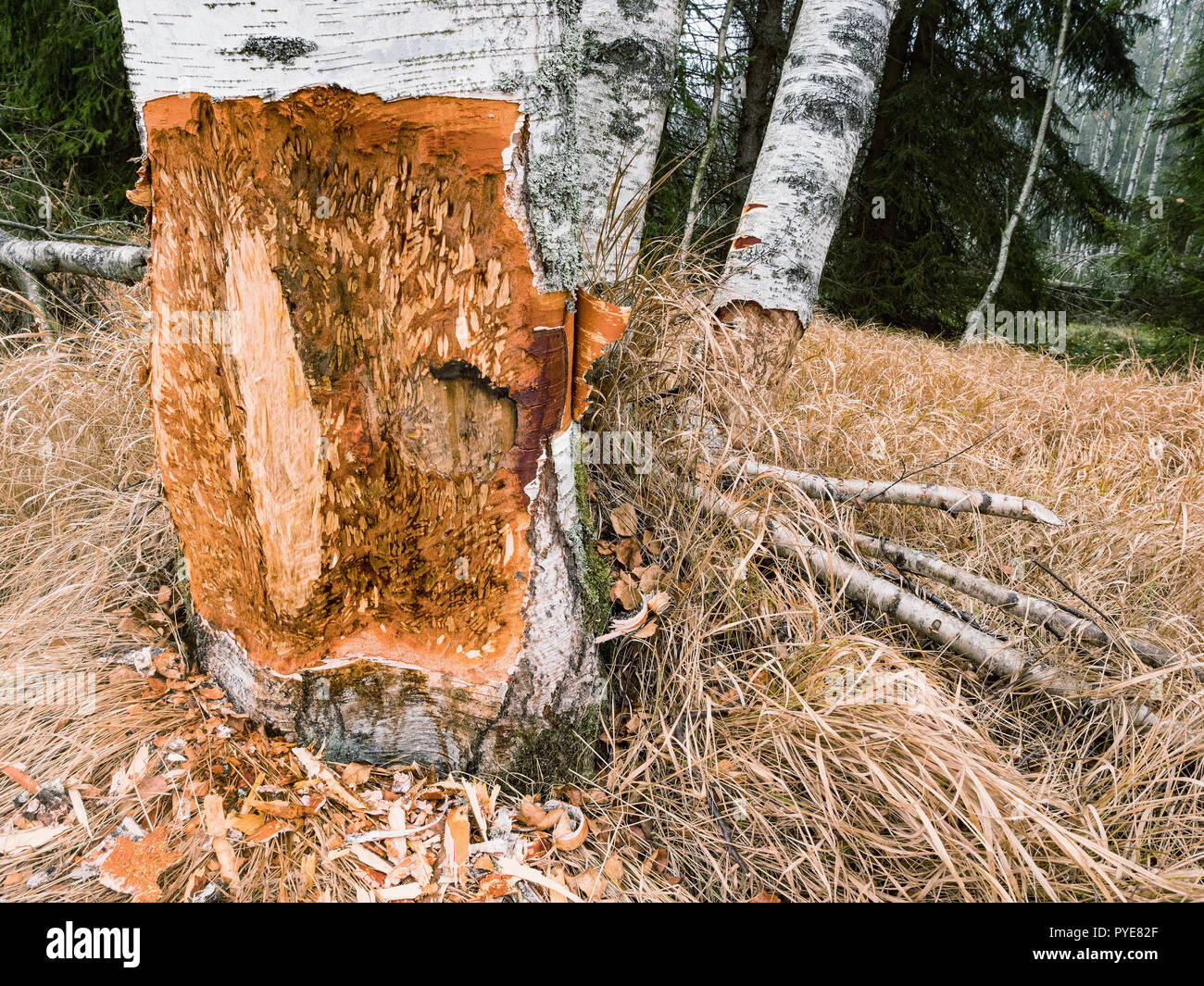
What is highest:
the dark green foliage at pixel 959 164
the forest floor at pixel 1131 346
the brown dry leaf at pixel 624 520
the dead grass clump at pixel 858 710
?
the dark green foliage at pixel 959 164

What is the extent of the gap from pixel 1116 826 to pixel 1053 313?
8710 millimetres

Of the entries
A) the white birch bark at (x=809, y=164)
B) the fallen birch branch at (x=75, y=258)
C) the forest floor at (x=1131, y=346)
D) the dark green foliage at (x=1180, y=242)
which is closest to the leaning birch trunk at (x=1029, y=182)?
the forest floor at (x=1131, y=346)

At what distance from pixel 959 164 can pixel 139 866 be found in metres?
9.68

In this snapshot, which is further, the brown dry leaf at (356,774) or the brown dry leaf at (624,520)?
the brown dry leaf at (624,520)

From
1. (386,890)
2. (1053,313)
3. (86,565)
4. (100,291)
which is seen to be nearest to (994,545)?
(386,890)

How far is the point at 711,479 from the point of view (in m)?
1.51

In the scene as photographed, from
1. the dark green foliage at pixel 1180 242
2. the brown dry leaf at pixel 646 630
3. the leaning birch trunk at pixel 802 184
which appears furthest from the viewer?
the dark green foliage at pixel 1180 242

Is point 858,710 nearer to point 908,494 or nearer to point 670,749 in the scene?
point 670,749

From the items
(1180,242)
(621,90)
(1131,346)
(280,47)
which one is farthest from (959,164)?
(280,47)

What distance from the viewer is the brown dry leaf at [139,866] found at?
1.05 meters

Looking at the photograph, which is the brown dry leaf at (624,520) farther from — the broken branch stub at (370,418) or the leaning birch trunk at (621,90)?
the leaning birch trunk at (621,90)

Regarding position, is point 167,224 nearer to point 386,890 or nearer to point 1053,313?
point 386,890

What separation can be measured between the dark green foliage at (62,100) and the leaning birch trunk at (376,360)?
424 centimetres
